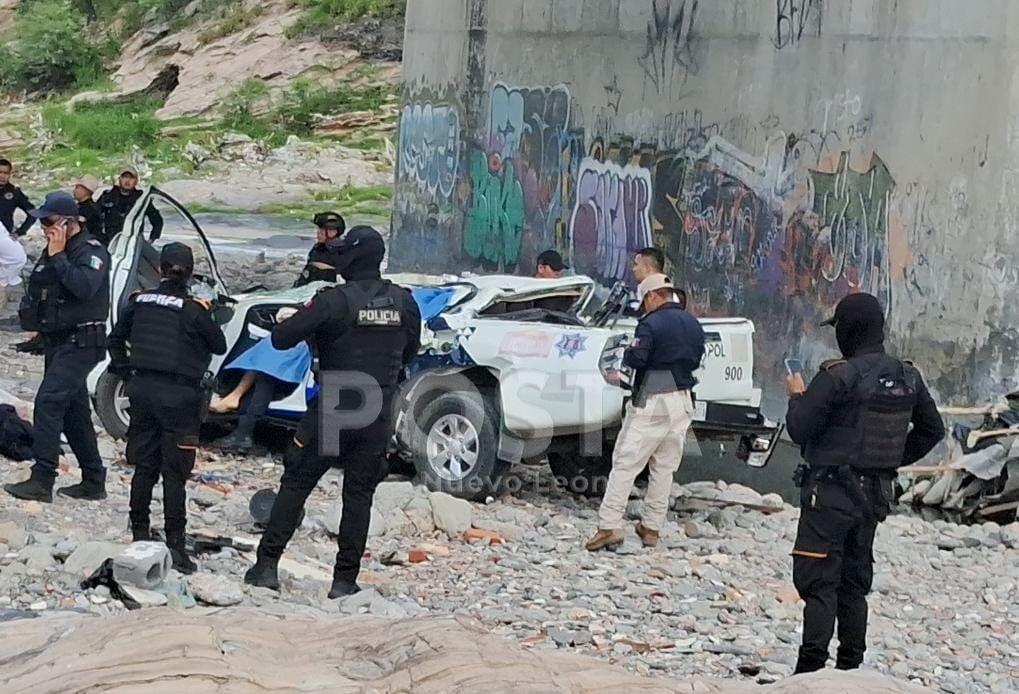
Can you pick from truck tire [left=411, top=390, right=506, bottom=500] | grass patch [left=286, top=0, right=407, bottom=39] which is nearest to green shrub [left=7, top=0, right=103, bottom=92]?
grass patch [left=286, top=0, right=407, bottom=39]

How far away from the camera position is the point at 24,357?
16.4 metres

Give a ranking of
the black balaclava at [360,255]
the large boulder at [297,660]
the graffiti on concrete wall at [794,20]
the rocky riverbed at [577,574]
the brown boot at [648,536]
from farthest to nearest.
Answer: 1. the graffiti on concrete wall at [794,20]
2. the brown boot at [648,536]
3. the black balaclava at [360,255]
4. the rocky riverbed at [577,574]
5. the large boulder at [297,660]

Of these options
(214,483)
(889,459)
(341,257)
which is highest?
(341,257)

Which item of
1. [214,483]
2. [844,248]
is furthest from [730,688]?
[844,248]

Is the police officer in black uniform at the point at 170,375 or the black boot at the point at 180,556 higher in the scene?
the police officer in black uniform at the point at 170,375

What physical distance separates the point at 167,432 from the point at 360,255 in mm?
1385

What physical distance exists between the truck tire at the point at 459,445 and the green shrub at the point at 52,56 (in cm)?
4350

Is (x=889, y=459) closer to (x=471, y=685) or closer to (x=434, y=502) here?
(x=471, y=685)

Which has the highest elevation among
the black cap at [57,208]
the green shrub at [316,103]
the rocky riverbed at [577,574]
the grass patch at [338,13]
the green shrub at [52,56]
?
the grass patch at [338,13]

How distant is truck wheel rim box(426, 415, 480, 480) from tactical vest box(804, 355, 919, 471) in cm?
432

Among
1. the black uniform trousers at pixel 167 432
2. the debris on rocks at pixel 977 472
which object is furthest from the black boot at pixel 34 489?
the debris on rocks at pixel 977 472

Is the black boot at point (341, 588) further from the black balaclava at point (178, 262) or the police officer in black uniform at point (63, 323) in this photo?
the police officer in black uniform at point (63, 323)

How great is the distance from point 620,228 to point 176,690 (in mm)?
13932

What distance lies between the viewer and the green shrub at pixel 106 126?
138 ft
